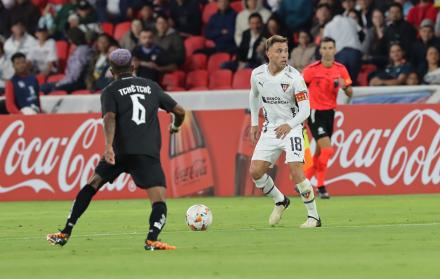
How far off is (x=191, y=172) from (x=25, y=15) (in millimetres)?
9629

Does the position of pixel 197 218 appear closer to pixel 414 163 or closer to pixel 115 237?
pixel 115 237

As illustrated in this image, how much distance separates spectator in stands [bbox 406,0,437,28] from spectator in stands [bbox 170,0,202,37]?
16.1ft

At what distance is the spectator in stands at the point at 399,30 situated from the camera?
79.0 feet

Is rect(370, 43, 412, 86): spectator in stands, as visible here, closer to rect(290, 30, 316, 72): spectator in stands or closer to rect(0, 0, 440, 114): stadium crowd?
rect(0, 0, 440, 114): stadium crowd

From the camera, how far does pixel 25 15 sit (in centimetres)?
2994

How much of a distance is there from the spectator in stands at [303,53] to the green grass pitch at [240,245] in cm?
558

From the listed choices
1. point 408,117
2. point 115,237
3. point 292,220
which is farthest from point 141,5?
point 115,237

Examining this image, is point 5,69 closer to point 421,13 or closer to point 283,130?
point 421,13

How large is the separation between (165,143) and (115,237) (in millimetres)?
8491

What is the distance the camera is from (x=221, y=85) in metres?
25.8

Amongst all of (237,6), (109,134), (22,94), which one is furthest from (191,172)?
(109,134)

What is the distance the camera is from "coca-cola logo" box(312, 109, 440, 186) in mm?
21234

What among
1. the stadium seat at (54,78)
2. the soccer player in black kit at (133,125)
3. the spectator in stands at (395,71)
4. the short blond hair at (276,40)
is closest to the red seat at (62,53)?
the stadium seat at (54,78)

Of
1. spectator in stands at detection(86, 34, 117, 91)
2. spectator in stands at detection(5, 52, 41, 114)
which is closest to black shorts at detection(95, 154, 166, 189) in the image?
spectator in stands at detection(5, 52, 41, 114)
